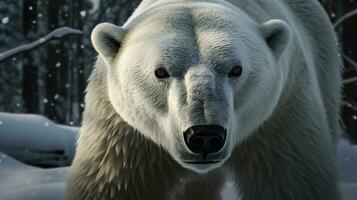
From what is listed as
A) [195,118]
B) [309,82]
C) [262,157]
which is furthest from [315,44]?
[195,118]

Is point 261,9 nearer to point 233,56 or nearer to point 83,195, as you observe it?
point 233,56

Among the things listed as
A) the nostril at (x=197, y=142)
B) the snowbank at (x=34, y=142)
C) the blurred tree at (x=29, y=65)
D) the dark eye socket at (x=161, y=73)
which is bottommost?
the blurred tree at (x=29, y=65)

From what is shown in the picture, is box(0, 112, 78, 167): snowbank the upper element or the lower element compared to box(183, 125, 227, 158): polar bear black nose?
lower

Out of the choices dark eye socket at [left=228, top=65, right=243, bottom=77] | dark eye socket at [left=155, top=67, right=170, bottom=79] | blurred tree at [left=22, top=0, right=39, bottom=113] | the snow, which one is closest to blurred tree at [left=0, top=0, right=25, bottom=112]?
blurred tree at [left=22, top=0, right=39, bottom=113]

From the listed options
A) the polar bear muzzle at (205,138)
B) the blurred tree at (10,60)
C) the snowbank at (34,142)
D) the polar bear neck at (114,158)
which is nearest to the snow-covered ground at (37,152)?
the snowbank at (34,142)

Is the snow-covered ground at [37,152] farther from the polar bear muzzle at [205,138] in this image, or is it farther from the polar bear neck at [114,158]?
the polar bear muzzle at [205,138]

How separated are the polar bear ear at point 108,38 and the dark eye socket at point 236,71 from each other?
26.2 inches

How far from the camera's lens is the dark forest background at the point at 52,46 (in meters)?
9.68

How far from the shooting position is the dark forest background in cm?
968

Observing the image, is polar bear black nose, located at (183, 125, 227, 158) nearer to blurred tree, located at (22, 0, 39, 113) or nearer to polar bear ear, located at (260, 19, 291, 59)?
polar bear ear, located at (260, 19, 291, 59)

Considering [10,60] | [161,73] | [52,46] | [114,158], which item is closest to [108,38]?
[161,73]

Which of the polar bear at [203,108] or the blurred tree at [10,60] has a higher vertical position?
the polar bear at [203,108]

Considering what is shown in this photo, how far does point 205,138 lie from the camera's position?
9.45 feet

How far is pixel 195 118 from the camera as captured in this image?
2.90 meters
